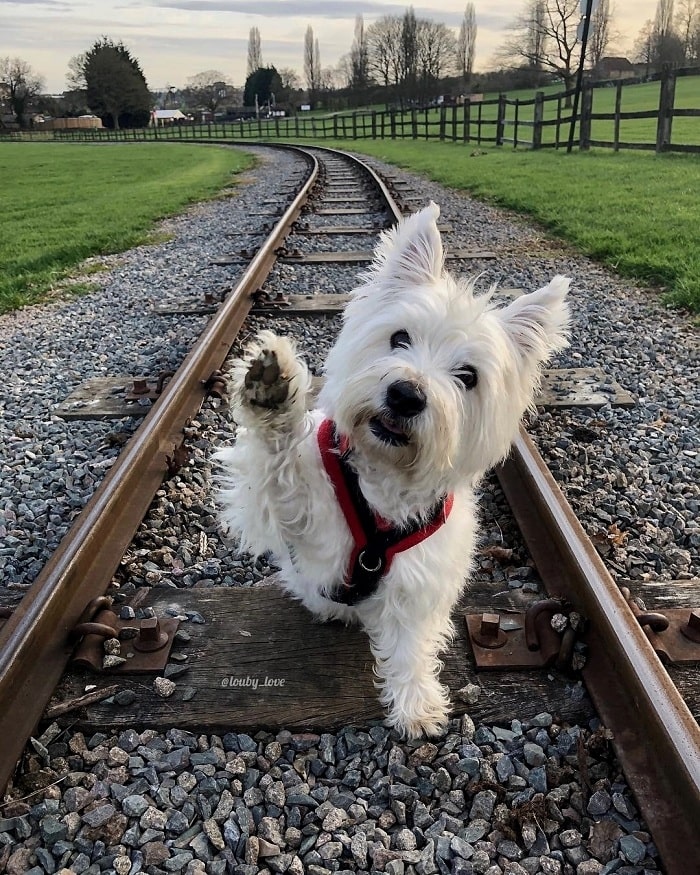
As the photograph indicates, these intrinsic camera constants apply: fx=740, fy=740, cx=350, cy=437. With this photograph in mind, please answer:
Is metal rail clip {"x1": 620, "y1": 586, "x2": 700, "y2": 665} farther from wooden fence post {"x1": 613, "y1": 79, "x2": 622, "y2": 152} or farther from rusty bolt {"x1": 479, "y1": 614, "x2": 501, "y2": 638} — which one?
wooden fence post {"x1": 613, "y1": 79, "x2": 622, "y2": 152}

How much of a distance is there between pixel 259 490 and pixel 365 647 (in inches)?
31.9

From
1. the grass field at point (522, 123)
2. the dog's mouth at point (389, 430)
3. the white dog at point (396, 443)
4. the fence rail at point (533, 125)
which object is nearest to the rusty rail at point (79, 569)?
Result: the white dog at point (396, 443)

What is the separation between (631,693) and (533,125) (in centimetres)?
2704

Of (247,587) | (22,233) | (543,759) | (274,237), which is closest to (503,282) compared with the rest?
(274,237)

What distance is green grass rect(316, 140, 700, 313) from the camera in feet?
27.7

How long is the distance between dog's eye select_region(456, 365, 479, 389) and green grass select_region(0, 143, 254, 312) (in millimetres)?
6599

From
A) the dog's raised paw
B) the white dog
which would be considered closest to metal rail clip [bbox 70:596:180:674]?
the white dog

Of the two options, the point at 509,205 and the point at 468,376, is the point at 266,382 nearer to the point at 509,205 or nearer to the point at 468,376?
the point at 468,376

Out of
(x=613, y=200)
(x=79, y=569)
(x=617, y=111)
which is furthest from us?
(x=617, y=111)

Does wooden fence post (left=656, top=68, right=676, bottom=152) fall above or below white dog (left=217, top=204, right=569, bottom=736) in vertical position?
above

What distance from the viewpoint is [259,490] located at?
2.59 m

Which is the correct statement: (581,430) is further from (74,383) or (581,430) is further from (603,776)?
(74,383)

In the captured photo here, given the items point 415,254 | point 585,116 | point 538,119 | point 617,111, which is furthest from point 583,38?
point 415,254

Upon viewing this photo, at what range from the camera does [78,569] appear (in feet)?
9.64
